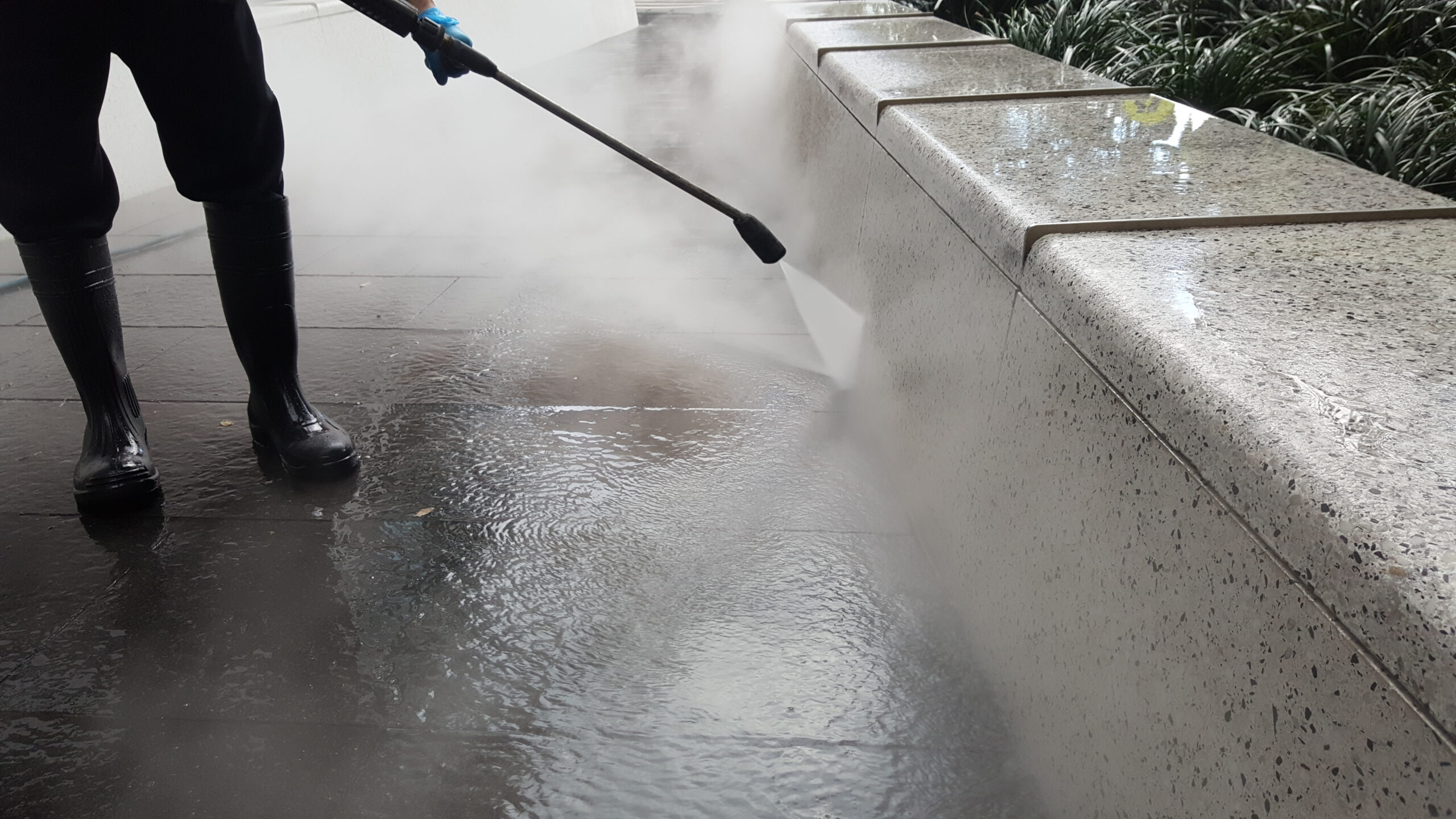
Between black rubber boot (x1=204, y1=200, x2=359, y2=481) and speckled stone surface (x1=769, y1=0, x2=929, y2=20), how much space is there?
145 inches

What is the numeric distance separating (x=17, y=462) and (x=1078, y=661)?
2.66 metres

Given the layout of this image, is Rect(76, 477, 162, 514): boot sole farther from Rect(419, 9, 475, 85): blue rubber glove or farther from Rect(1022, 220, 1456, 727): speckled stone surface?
Rect(1022, 220, 1456, 727): speckled stone surface

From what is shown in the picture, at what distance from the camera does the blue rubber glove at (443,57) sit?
Answer: 2.73 meters

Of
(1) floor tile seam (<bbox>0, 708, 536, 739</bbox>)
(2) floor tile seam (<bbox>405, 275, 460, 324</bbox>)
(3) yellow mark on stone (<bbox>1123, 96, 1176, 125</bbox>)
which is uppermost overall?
(3) yellow mark on stone (<bbox>1123, 96, 1176, 125</bbox>)

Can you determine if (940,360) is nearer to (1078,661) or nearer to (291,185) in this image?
(1078,661)

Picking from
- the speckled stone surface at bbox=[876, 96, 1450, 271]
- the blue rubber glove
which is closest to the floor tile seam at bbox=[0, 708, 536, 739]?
the speckled stone surface at bbox=[876, 96, 1450, 271]

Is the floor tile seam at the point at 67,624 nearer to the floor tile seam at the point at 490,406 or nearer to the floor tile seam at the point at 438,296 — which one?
the floor tile seam at the point at 490,406

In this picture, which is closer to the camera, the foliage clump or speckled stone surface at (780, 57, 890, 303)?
the foliage clump

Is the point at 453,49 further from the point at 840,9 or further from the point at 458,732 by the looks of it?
the point at 840,9

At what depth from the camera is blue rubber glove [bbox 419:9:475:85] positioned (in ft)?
8.95

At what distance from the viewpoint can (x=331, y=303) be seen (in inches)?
154

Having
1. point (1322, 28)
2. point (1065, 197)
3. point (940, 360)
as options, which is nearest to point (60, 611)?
point (940, 360)

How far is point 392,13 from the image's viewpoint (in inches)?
102

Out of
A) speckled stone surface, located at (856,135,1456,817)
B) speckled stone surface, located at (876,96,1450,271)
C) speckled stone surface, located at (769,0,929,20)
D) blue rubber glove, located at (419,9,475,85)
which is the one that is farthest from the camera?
speckled stone surface, located at (769,0,929,20)
